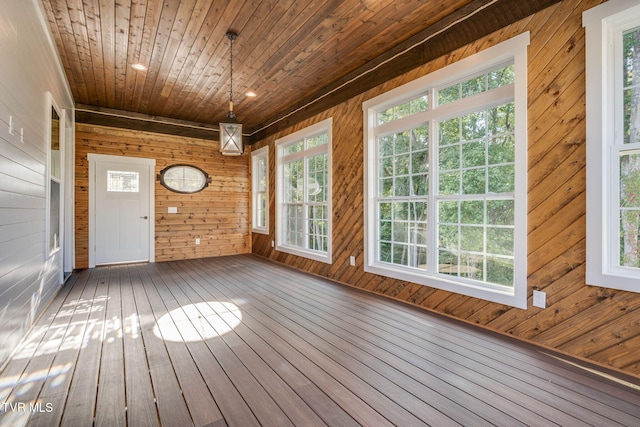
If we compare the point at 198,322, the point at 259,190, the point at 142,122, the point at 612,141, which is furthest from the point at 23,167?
the point at 259,190

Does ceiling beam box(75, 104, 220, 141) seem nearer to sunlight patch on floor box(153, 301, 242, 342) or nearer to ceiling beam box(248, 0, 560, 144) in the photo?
ceiling beam box(248, 0, 560, 144)

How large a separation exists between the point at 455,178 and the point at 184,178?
529 cm

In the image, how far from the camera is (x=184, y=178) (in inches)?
243

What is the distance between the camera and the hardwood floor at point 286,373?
151 cm

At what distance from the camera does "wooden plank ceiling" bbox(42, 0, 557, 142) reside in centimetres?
266

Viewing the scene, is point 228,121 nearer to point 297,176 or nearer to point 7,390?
point 297,176

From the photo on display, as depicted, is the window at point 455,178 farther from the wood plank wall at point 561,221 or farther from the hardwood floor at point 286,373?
the hardwood floor at point 286,373

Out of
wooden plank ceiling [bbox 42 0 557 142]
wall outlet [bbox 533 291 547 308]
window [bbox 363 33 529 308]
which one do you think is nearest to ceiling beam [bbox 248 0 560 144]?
wooden plank ceiling [bbox 42 0 557 142]

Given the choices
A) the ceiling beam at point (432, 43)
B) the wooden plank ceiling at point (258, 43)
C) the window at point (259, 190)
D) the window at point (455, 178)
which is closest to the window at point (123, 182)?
the wooden plank ceiling at point (258, 43)

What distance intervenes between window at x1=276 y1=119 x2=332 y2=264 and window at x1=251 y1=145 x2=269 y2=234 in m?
0.77

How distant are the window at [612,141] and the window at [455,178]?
41cm

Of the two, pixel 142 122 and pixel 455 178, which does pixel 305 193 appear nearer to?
pixel 455 178

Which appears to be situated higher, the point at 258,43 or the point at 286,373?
the point at 258,43

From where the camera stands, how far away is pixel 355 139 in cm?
394
